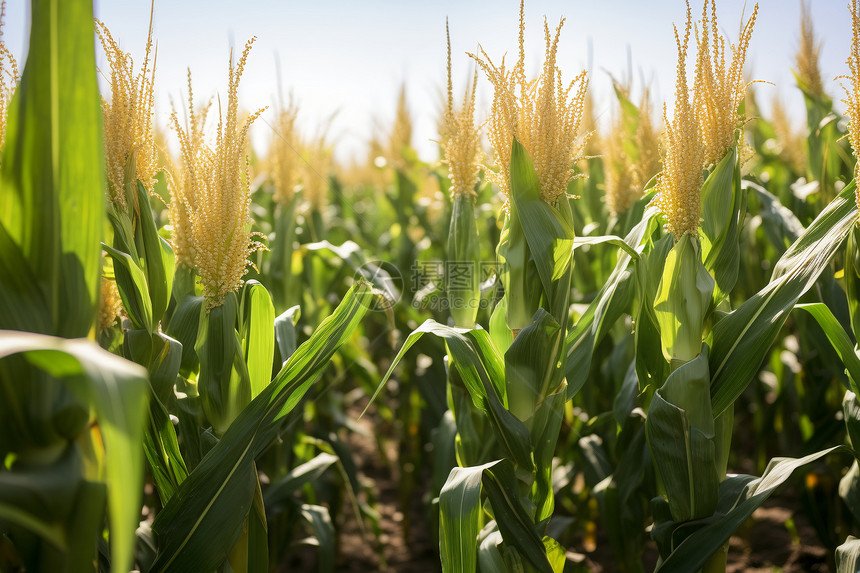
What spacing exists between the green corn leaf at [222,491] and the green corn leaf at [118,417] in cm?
68

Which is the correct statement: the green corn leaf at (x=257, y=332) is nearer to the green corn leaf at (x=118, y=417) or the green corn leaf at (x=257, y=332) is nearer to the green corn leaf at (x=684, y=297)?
the green corn leaf at (x=118, y=417)

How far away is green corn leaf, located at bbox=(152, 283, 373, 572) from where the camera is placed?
145cm

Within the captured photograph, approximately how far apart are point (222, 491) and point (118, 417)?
771 mm

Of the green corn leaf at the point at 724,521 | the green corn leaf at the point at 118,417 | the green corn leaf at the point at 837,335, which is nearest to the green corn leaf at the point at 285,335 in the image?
the green corn leaf at the point at 118,417

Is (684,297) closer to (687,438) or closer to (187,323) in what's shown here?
(687,438)

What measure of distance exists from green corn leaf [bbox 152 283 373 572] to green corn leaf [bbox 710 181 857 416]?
1.13 m

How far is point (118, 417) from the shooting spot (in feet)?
2.60

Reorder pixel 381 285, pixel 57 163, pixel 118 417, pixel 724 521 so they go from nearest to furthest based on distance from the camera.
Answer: pixel 118 417, pixel 57 163, pixel 724 521, pixel 381 285

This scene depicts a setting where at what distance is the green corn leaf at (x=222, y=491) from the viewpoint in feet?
4.76

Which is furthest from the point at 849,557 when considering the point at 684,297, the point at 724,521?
the point at 684,297

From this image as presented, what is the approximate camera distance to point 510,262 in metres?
1.71

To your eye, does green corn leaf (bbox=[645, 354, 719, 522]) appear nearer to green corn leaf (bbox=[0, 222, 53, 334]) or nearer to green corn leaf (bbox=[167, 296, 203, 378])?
green corn leaf (bbox=[167, 296, 203, 378])

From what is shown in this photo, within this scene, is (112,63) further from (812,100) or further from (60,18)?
(812,100)

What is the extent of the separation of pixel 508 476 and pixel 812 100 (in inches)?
114
